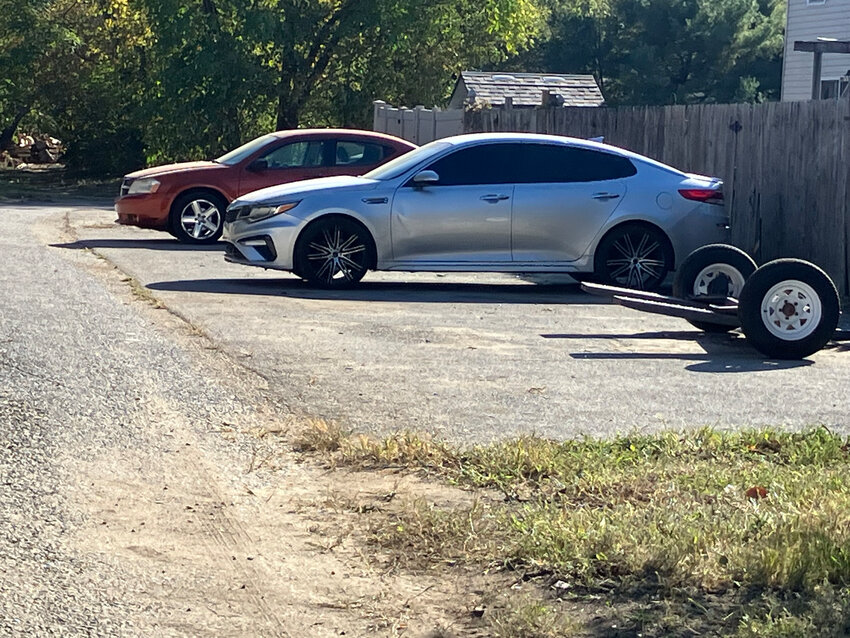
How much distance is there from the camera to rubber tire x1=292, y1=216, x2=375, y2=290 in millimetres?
12875

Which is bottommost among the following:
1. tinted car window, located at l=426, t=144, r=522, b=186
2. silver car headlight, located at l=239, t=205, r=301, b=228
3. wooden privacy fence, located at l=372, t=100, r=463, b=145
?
silver car headlight, located at l=239, t=205, r=301, b=228

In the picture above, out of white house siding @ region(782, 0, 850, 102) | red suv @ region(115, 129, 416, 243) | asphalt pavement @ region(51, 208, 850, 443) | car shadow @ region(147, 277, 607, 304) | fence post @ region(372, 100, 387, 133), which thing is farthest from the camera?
white house siding @ region(782, 0, 850, 102)

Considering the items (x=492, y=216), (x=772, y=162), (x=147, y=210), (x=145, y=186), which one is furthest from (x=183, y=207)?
(x=772, y=162)

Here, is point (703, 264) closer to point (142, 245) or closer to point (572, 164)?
point (572, 164)

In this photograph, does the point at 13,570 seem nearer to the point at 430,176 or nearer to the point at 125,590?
the point at 125,590

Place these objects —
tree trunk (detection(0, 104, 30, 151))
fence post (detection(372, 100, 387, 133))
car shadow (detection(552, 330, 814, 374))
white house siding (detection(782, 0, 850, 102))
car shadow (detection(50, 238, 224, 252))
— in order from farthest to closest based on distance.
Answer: tree trunk (detection(0, 104, 30, 151))
white house siding (detection(782, 0, 850, 102))
fence post (detection(372, 100, 387, 133))
car shadow (detection(50, 238, 224, 252))
car shadow (detection(552, 330, 814, 374))

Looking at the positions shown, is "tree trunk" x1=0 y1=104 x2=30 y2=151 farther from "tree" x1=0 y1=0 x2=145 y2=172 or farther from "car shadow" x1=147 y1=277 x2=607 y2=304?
"car shadow" x1=147 y1=277 x2=607 y2=304

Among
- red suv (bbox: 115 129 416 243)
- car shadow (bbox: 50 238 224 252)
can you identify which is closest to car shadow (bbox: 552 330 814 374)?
red suv (bbox: 115 129 416 243)

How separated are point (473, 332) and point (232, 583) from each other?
222 inches

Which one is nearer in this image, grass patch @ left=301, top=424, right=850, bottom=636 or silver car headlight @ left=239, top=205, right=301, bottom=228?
grass patch @ left=301, top=424, right=850, bottom=636

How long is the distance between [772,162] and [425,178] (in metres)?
3.77

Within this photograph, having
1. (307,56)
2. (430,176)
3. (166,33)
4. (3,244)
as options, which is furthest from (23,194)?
(430,176)

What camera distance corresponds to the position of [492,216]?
13156 mm

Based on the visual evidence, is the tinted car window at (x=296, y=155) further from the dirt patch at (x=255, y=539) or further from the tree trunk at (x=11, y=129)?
the tree trunk at (x=11, y=129)
